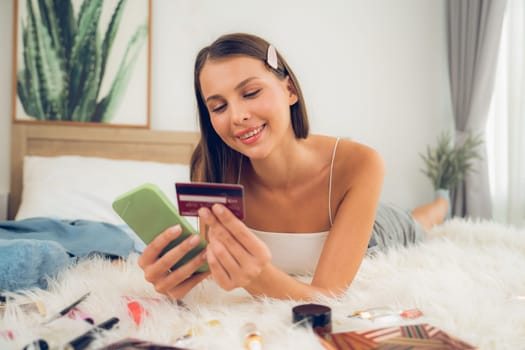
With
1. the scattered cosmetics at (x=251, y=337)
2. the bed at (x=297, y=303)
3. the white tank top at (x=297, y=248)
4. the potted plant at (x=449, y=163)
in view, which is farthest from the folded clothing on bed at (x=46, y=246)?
the potted plant at (x=449, y=163)

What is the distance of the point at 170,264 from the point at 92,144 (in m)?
1.86

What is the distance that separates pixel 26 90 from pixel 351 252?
223 centimetres

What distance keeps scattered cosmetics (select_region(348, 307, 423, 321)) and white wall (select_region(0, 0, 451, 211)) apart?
203 cm

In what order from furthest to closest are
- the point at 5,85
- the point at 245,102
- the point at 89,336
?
the point at 5,85 → the point at 245,102 → the point at 89,336

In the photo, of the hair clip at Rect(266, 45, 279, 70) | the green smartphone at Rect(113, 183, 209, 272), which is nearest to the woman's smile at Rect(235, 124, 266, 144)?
the hair clip at Rect(266, 45, 279, 70)

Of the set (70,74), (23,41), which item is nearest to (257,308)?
(70,74)

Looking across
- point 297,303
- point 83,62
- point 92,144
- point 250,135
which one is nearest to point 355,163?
point 250,135

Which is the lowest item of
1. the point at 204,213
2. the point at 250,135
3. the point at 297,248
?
the point at 297,248

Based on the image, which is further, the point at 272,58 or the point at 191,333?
the point at 272,58

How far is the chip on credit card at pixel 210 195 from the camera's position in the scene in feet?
2.53

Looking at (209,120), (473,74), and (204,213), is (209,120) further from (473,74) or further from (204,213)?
(473,74)

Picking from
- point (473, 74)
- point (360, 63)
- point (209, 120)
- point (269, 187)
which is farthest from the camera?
point (360, 63)

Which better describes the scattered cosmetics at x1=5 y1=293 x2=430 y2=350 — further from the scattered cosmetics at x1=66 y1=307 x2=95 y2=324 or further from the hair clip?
the hair clip

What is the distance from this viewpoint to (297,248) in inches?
52.4
